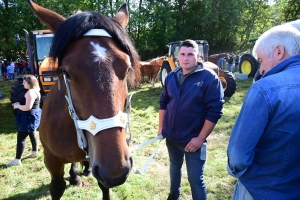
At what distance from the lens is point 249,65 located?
47.7 ft

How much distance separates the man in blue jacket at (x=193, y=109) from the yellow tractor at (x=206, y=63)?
19.9ft

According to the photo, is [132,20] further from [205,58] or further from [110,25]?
[110,25]

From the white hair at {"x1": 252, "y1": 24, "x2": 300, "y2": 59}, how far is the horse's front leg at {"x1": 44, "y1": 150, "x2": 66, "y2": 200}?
94.5 inches

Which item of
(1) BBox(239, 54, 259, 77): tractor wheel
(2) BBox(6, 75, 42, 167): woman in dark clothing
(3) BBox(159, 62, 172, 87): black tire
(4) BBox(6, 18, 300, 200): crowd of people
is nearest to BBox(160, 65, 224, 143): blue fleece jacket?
(4) BBox(6, 18, 300, 200): crowd of people

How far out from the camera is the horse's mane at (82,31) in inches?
71.4

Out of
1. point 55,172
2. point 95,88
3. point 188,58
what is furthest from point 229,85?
point 95,88

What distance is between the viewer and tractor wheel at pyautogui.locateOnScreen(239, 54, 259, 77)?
13922 millimetres

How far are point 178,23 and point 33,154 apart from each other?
78.7 ft

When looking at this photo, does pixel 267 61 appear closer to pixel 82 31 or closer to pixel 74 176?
pixel 82 31

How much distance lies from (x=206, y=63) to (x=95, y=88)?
7.22 m

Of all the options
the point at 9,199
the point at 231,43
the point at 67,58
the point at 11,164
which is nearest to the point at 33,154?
the point at 11,164

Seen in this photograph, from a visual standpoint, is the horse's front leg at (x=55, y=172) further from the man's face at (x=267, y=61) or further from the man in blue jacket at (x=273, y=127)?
the man's face at (x=267, y=61)

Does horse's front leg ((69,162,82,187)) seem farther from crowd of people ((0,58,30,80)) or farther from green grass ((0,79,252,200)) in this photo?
crowd of people ((0,58,30,80))

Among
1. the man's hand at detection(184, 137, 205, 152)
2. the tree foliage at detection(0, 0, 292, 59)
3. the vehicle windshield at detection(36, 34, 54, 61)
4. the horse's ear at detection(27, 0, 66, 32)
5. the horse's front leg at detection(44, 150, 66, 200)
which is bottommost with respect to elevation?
the horse's front leg at detection(44, 150, 66, 200)
